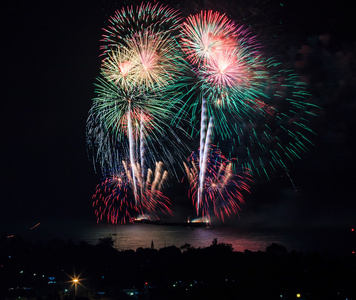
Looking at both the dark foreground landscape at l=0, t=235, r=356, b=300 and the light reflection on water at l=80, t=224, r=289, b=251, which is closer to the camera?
the dark foreground landscape at l=0, t=235, r=356, b=300

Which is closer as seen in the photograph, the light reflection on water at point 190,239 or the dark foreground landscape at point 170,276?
the dark foreground landscape at point 170,276

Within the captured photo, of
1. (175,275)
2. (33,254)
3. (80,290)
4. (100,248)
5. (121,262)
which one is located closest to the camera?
(80,290)

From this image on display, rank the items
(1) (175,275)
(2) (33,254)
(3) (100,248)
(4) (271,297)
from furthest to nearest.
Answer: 1. (3) (100,248)
2. (2) (33,254)
3. (1) (175,275)
4. (4) (271,297)

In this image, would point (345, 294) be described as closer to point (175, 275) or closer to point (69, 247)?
point (175, 275)

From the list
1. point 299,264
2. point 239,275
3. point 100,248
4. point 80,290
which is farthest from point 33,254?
point 299,264

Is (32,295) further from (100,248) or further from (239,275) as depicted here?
(100,248)

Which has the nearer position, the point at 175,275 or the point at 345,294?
the point at 345,294

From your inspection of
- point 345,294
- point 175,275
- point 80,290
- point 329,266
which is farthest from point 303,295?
point 80,290

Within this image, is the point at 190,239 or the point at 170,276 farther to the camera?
the point at 190,239
